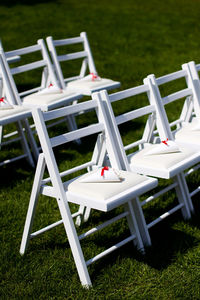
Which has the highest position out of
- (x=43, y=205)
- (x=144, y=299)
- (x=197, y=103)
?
(x=197, y=103)

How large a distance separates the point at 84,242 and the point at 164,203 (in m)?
0.98

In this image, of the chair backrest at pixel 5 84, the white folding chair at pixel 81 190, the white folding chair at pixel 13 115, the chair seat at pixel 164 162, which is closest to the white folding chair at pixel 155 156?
the chair seat at pixel 164 162

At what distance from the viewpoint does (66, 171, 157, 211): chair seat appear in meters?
2.93

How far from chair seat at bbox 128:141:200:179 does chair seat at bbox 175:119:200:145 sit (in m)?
0.27

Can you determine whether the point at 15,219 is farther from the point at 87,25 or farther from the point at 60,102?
the point at 87,25

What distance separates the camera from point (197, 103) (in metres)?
4.42

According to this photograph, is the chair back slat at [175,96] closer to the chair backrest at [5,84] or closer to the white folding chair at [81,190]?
the white folding chair at [81,190]

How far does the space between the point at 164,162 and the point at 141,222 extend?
522 millimetres

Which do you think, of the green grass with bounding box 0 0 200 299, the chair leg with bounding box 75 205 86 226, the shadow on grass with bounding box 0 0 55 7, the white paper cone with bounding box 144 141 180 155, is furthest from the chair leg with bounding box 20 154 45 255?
the shadow on grass with bounding box 0 0 55 7

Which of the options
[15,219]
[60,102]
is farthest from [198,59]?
[15,219]

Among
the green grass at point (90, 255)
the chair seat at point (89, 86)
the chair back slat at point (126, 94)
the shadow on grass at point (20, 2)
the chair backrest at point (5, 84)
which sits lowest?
the green grass at point (90, 255)

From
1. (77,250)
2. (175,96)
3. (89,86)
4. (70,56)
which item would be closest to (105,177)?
(77,250)

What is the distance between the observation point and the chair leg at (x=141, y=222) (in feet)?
11.5

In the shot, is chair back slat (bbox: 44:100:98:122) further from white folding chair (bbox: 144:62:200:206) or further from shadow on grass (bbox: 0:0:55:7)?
shadow on grass (bbox: 0:0:55:7)
